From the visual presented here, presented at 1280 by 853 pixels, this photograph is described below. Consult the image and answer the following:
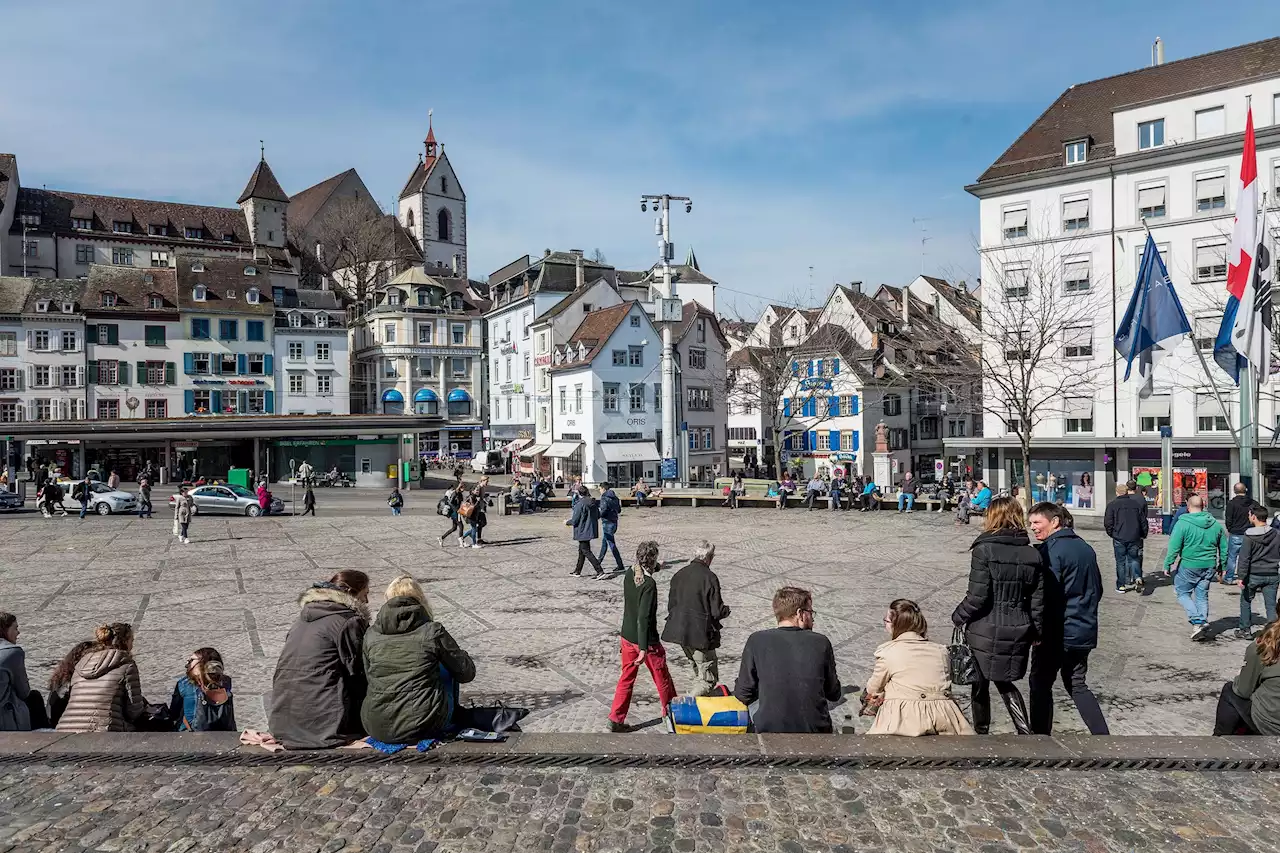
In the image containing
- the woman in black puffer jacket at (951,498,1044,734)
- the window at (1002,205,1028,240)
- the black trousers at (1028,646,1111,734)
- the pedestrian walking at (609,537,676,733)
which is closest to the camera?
the woman in black puffer jacket at (951,498,1044,734)

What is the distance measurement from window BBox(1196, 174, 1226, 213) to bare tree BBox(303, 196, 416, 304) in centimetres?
6820

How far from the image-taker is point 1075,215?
39.0m

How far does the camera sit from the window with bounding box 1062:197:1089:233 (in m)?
38.7

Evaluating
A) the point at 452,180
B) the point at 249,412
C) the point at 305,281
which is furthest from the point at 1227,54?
the point at 452,180

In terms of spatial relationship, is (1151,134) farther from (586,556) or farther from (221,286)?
(221,286)

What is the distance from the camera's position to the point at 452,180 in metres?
111

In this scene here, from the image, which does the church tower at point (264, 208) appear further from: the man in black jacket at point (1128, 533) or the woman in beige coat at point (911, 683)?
the woman in beige coat at point (911, 683)

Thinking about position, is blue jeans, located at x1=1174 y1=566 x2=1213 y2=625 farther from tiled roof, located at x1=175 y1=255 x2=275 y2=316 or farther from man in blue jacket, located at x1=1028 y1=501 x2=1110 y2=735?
tiled roof, located at x1=175 y1=255 x2=275 y2=316

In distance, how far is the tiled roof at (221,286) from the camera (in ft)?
194

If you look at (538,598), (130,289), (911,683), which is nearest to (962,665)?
(911,683)

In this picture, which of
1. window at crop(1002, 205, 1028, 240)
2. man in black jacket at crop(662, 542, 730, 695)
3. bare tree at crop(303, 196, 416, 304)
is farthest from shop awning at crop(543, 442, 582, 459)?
man in black jacket at crop(662, 542, 730, 695)

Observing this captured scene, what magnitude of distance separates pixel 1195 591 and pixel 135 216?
290 ft

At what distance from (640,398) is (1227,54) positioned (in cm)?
3082

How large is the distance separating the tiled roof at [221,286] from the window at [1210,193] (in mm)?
51111
